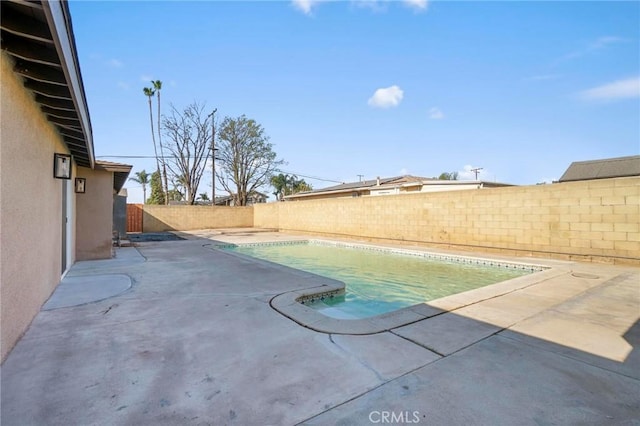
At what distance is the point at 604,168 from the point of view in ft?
55.8

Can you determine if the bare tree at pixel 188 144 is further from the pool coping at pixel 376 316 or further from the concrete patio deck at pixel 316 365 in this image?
the pool coping at pixel 376 316

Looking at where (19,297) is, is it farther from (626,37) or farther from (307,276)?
(626,37)

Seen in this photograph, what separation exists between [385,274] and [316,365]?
17.5 feet

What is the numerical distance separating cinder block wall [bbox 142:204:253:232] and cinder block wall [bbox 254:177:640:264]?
457 inches

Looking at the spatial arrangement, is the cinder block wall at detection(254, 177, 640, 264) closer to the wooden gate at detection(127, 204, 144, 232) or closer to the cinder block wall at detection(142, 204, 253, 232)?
the cinder block wall at detection(142, 204, 253, 232)

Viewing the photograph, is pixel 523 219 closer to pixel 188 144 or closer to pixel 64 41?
pixel 64 41

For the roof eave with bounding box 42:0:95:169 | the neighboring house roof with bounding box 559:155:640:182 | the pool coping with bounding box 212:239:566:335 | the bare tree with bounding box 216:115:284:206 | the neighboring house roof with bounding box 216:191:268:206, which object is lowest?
the pool coping with bounding box 212:239:566:335

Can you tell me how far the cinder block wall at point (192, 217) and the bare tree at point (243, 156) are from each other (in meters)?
6.62

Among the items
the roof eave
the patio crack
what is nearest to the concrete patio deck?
the patio crack

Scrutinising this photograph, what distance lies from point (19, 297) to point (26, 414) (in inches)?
57.4

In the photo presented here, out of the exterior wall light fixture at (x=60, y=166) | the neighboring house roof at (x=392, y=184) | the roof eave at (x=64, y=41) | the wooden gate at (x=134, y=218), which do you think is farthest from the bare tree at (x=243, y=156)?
the roof eave at (x=64, y=41)

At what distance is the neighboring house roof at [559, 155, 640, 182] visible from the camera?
51.9ft

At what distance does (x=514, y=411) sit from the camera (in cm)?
167

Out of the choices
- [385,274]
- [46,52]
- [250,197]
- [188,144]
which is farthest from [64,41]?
[250,197]
